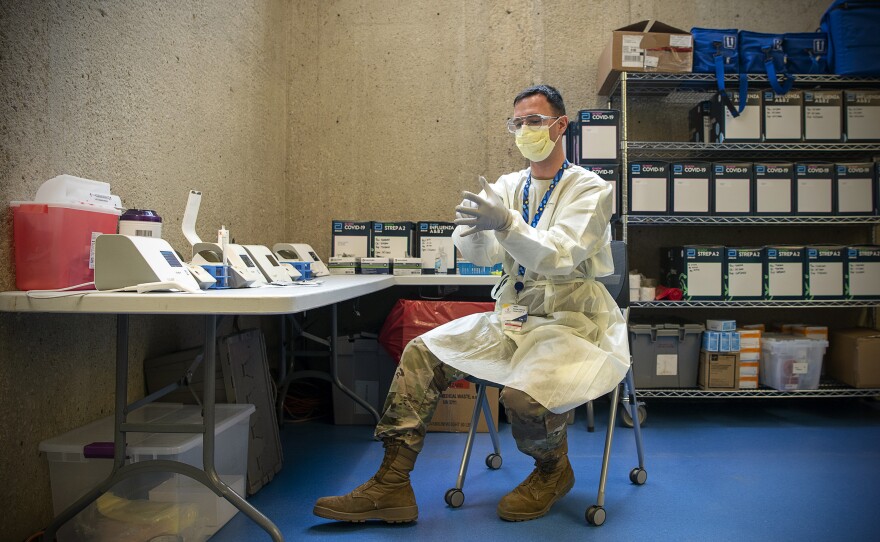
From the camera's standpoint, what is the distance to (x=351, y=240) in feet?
11.5

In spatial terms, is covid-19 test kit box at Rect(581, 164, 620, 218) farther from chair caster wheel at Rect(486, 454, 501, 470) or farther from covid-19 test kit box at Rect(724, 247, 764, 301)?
chair caster wheel at Rect(486, 454, 501, 470)

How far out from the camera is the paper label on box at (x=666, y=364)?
337 centimetres

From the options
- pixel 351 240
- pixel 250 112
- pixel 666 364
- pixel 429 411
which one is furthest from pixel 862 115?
pixel 250 112

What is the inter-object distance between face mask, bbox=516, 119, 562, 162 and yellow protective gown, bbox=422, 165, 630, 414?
0.39 feet

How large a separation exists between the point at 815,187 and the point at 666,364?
1.32 m

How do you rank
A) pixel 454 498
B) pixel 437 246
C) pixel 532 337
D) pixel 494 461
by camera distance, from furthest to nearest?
pixel 437 246 < pixel 494 461 < pixel 454 498 < pixel 532 337

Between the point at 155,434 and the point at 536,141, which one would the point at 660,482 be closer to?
the point at 536,141

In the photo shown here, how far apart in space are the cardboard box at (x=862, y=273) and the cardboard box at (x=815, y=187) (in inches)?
11.4

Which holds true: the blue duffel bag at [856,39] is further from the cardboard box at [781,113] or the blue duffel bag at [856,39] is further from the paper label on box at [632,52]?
the paper label on box at [632,52]

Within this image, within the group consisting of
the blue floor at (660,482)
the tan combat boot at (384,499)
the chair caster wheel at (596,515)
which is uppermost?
the tan combat boot at (384,499)

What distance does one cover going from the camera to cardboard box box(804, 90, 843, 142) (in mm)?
3385

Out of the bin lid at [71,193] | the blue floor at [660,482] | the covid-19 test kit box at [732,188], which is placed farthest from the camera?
the covid-19 test kit box at [732,188]

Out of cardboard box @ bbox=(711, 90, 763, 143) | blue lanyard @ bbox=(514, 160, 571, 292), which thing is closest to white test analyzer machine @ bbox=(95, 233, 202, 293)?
blue lanyard @ bbox=(514, 160, 571, 292)

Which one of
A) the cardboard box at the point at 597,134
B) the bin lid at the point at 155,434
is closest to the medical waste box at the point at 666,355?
the cardboard box at the point at 597,134
